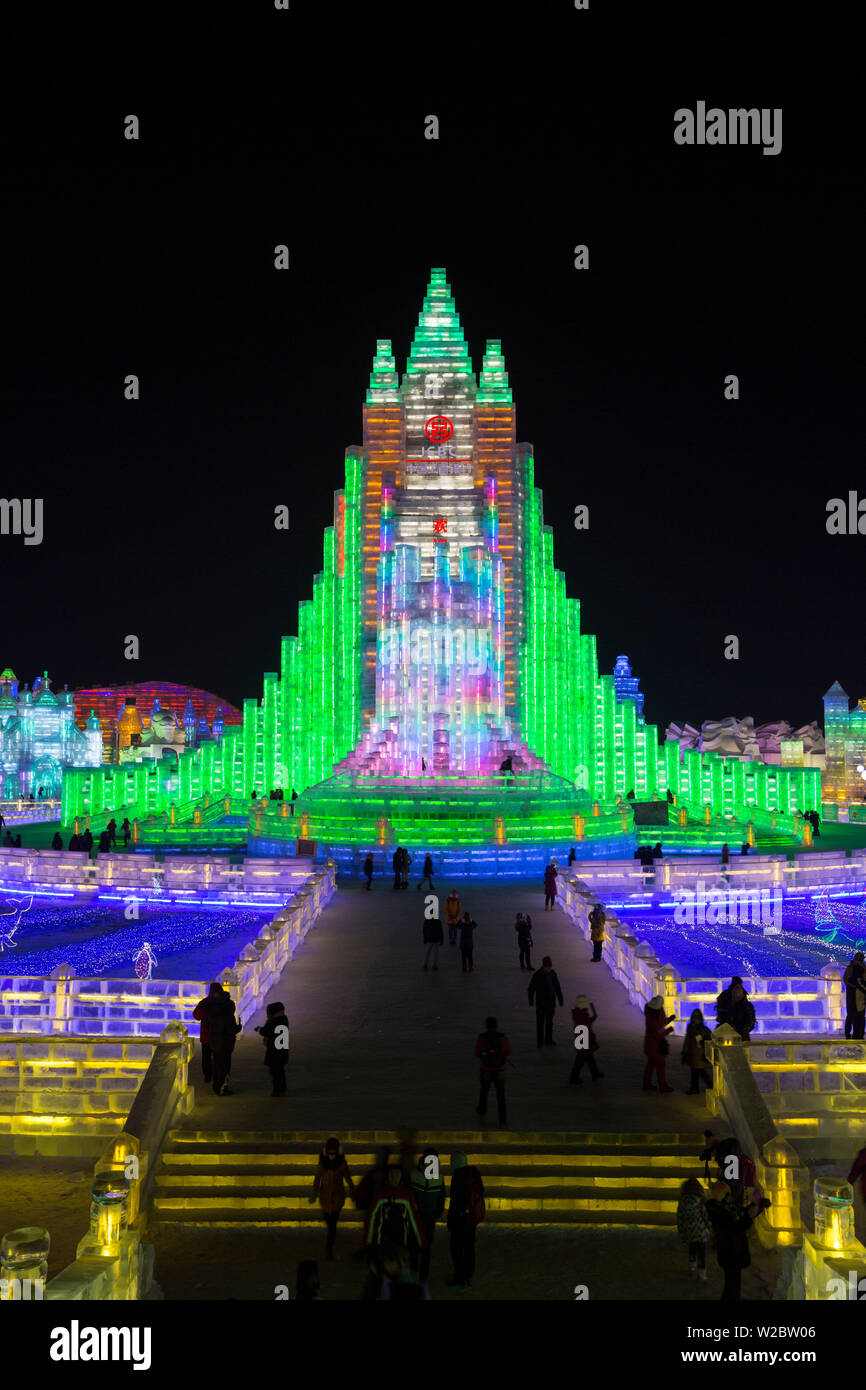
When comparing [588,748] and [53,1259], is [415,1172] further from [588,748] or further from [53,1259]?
[588,748]

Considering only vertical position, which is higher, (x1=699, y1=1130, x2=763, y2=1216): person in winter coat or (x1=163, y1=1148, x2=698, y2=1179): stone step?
(x1=699, y1=1130, x2=763, y2=1216): person in winter coat

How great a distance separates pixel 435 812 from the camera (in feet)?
127

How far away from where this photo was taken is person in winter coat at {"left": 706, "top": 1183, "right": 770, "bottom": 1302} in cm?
930

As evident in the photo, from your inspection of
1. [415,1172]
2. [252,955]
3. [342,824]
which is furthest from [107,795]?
[415,1172]

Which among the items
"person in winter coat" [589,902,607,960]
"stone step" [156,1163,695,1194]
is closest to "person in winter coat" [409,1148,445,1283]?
"stone step" [156,1163,695,1194]

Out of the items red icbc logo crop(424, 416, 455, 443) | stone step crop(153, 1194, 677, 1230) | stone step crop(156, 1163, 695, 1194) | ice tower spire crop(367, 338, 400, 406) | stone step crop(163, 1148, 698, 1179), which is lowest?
stone step crop(153, 1194, 677, 1230)

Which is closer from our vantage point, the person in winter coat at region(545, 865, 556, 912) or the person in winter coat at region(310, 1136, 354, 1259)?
the person in winter coat at region(310, 1136, 354, 1259)

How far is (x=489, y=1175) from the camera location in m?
11.6

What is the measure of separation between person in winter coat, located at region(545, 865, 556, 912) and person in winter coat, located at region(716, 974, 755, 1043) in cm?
1151

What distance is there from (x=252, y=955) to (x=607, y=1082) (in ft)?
21.2

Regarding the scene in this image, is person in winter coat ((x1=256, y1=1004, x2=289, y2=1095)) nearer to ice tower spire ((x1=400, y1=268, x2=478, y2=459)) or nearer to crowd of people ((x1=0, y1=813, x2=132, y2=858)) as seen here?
crowd of people ((x1=0, y1=813, x2=132, y2=858))

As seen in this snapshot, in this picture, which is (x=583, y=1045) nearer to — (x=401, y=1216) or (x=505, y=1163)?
(x=505, y=1163)

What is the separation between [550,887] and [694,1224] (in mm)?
16961

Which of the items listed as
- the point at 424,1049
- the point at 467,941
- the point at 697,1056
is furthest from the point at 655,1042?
the point at 467,941
